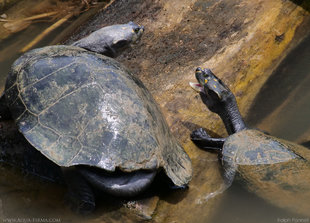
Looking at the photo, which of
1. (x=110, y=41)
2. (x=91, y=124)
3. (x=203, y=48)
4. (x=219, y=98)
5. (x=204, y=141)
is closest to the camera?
(x=91, y=124)

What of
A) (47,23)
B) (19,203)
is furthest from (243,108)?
(47,23)

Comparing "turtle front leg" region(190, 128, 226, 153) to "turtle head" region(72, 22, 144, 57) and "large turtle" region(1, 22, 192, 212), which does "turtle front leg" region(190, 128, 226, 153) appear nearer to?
"large turtle" region(1, 22, 192, 212)

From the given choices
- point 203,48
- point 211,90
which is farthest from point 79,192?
point 203,48

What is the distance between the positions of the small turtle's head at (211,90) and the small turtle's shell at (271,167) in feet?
1.48

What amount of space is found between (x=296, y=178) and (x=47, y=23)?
15.5ft

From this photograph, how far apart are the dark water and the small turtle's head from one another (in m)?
0.50

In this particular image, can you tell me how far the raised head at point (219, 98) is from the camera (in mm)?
4391

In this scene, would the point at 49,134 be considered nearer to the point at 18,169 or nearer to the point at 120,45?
the point at 18,169

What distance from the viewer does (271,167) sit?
3.80m

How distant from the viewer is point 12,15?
669 cm

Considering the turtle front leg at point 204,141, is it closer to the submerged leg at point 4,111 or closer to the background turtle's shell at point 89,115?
the background turtle's shell at point 89,115

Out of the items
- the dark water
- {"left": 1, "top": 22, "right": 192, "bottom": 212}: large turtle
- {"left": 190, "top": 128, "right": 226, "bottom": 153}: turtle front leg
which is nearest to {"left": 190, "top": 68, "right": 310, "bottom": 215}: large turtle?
{"left": 190, "top": 128, "right": 226, "bottom": 153}: turtle front leg

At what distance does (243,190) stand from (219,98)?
3.62 feet

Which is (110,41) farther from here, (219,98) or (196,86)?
(219,98)
